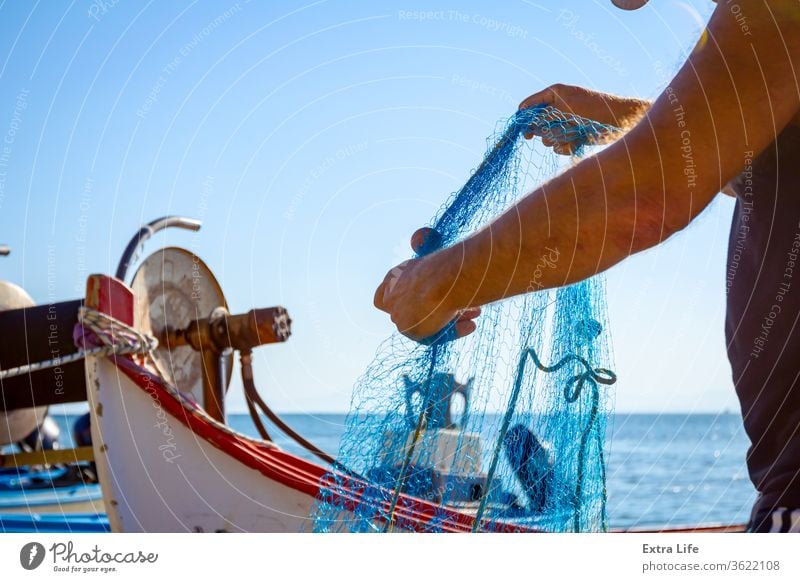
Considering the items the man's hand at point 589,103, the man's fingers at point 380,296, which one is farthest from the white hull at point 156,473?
the man's fingers at point 380,296

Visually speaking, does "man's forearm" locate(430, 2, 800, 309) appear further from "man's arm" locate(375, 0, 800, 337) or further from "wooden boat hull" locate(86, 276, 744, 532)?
"wooden boat hull" locate(86, 276, 744, 532)

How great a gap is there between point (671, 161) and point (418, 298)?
322 mm

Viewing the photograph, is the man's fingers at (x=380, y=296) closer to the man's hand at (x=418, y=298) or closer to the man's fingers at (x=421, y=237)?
the man's hand at (x=418, y=298)

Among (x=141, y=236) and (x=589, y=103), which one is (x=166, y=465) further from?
(x=589, y=103)

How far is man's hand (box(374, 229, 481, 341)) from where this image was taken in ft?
3.30

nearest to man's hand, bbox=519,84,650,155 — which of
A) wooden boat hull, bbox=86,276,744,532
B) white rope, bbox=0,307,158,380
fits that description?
wooden boat hull, bbox=86,276,744,532

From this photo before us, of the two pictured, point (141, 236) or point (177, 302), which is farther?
point (141, 236)

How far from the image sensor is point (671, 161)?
89 cm

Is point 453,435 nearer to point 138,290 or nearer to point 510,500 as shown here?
point 510,500

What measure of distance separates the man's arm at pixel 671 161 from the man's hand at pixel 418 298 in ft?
0.22

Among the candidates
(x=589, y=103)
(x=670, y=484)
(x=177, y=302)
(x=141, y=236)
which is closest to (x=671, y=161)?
(x=589, y=103)

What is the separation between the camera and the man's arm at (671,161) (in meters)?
0.89

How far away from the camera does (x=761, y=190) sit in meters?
1.11
